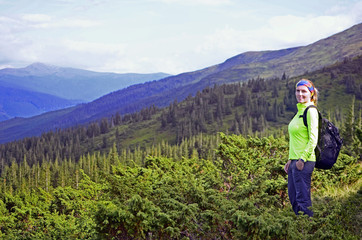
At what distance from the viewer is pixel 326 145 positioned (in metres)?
9.94

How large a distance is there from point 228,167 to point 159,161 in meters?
Answer: 8.44

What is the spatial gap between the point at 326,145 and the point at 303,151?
2.21 ft

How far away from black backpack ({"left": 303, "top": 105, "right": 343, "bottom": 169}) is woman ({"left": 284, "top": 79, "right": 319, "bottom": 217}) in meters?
0.18

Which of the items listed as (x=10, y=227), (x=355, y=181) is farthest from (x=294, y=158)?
(x=10, y=227)

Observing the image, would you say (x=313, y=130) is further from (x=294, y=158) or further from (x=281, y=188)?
(x=281, y=188)

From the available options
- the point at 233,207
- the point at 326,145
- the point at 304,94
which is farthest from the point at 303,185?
the point at 304,94

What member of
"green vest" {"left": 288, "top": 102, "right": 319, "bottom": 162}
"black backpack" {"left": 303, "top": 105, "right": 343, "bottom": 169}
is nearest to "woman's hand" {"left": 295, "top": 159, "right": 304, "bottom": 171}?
"green vest" {"left": 288, "top": 102, "right": 319, "bottom": 162}

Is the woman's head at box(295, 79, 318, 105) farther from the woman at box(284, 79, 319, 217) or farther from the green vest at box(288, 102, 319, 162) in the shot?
the green vest at box(288, 102, 319, 162)

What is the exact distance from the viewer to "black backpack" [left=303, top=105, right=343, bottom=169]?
991 centimetres

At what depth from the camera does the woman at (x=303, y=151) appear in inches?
384

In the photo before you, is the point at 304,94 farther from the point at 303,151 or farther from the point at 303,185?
the point at 303,185

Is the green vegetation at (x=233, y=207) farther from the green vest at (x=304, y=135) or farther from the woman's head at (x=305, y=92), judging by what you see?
the woman's head at (x=305, y=92)

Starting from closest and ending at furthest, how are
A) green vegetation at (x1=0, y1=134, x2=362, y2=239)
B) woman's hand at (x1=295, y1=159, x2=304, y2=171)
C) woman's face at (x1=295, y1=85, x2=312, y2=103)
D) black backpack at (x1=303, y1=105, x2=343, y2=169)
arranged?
green vegetation at (x1=0, y1=134, x2=362, y2=239) → woman's hand at (x1=295, y1=159, x2=304, y2=171) → black backpack at (x1=303, y1=105, x2=343, y2=169) → woman's face at (x1=295, y1=85, x2=312, y2=103)

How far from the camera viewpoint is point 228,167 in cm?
1817
